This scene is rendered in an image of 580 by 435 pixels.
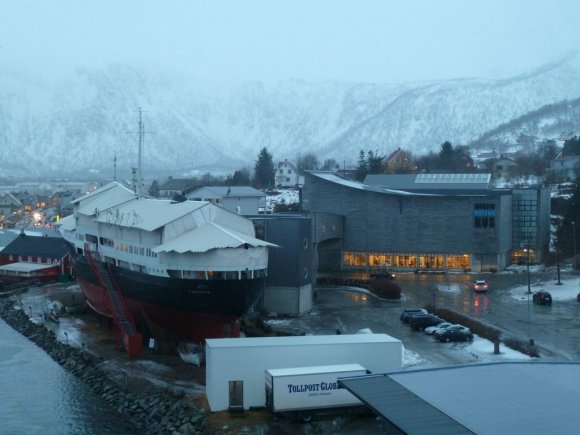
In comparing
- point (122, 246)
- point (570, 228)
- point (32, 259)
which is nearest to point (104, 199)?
point (122, 246)

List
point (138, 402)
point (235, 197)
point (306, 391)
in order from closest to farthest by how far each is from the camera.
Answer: point (306, 391), point (138, 402), point (235, 197)

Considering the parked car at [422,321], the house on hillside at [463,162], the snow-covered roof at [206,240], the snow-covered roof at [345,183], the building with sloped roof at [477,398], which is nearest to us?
the building with sloped roof at [477,398]

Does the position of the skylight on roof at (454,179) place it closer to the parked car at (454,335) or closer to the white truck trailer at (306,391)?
the parked car at (454,335)

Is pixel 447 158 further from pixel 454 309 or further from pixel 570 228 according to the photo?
pixel 454 309

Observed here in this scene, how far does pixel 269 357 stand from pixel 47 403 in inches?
200

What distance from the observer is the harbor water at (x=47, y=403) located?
503 inches

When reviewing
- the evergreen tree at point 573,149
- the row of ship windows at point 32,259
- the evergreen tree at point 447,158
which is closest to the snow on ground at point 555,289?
the row of ship windows at point 32,259

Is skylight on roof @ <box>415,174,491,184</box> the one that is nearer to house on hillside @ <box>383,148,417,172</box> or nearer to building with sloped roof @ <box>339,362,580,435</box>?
house on hillside @ <box>383,148,417,172</box>

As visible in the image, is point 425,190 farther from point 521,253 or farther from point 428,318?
point 428,318

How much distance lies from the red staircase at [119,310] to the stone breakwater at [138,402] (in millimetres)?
858

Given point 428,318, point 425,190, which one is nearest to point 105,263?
point 428,318

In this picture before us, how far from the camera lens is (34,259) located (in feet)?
103

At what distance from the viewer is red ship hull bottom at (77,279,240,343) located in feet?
52.5

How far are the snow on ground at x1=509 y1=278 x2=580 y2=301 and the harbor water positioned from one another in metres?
13.9
